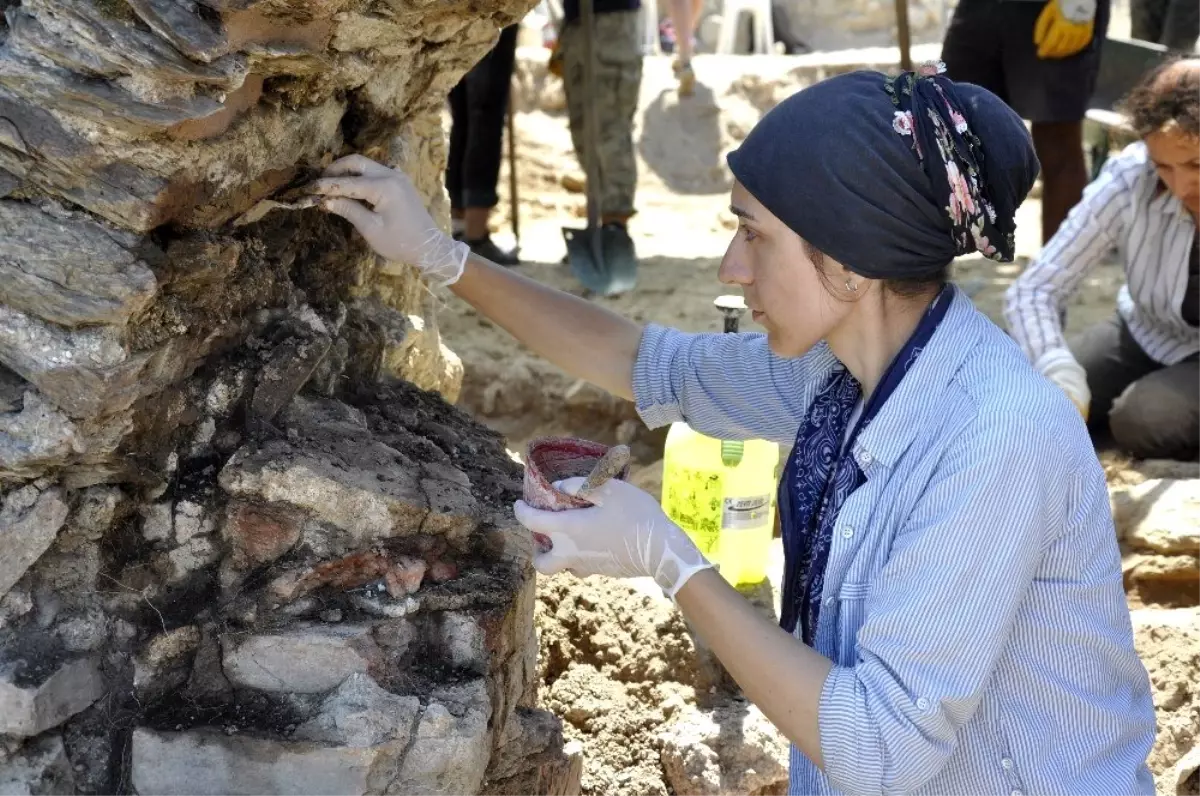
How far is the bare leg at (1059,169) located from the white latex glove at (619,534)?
3.34 metres

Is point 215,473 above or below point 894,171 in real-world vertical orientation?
below

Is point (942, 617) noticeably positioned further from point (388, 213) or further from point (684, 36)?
point (684, 36)

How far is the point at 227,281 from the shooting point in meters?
1.67

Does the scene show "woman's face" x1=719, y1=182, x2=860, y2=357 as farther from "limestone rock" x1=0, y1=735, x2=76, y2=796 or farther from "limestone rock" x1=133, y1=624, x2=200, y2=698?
"limestone rock" x1=0, y1=735, x2=76, y2=796

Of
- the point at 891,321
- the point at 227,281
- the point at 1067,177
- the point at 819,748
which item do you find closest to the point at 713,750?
the point at 819,748

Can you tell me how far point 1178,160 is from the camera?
291 centimetres

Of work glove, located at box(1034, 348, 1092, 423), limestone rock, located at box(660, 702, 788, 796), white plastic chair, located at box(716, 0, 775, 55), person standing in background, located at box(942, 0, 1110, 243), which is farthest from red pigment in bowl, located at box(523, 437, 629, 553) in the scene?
white plastic chair, located at box(716, 0, 775, 55)

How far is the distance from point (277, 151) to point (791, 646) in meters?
0.93

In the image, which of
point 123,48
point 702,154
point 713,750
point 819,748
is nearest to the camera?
point 123,48

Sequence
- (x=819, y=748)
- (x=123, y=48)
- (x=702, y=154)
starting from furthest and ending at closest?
(x=702, y=154) → (x=819, y=748) → (x=123, y=48)

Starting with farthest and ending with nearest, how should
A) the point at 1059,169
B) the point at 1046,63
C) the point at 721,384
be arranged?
the point at 1059,169
the point at 1046,63
the point at 721,384

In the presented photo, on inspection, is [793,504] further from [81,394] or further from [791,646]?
[81,394]

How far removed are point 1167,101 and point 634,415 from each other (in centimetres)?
189

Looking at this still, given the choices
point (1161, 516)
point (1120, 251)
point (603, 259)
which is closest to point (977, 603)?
point (1161, 516)
